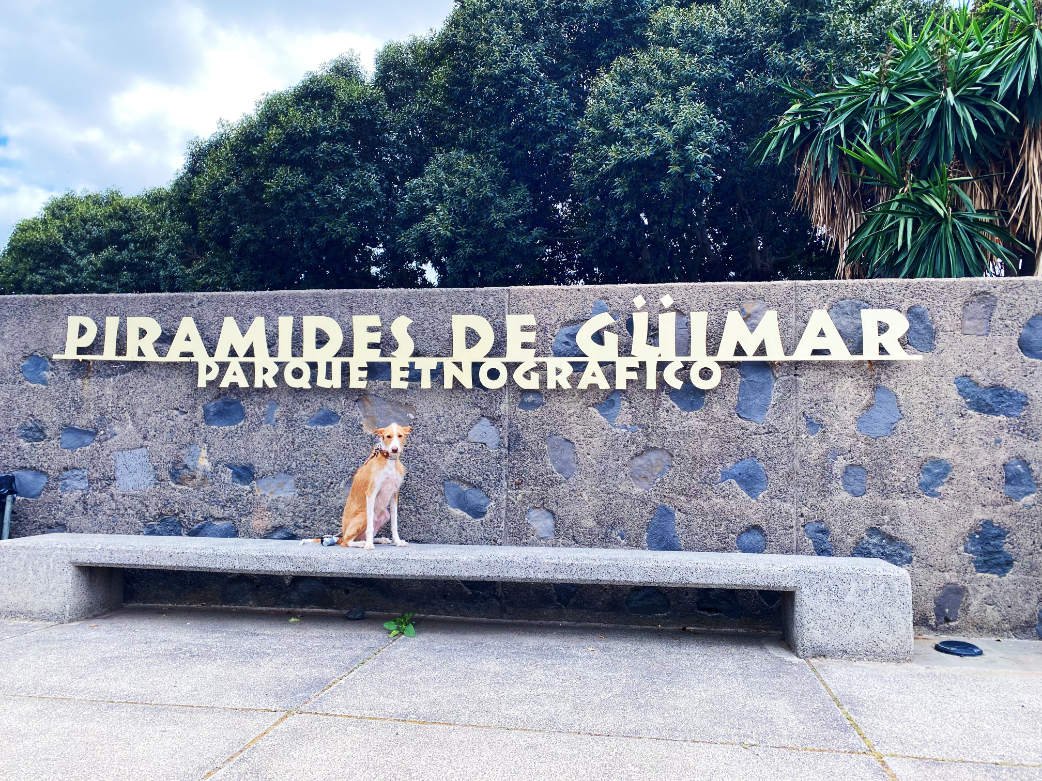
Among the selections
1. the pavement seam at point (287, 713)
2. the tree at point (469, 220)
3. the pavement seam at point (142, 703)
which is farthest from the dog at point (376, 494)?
the tree at point (469, 220)

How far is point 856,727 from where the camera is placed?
286 cm

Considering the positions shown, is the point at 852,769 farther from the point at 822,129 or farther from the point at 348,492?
the point at 822,129

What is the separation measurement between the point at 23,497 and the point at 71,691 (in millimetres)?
2385

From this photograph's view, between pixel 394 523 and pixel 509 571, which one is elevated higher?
pixel 394 523

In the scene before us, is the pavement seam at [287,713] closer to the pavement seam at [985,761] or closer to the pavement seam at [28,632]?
the pavement seam at [28,632]

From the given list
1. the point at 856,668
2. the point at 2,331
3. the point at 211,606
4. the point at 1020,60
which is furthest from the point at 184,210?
the point at 856,668

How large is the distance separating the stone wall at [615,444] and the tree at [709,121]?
8.02 meters

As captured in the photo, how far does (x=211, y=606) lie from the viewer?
478cm

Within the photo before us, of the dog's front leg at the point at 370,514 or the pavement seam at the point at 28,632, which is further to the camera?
the dog's front leg at the point at 370,514

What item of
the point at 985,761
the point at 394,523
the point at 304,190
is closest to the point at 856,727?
the point at 985,761

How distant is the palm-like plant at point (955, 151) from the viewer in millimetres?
6102

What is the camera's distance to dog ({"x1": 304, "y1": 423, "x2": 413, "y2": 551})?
426 centimetres

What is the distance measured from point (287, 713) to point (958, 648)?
127 inches

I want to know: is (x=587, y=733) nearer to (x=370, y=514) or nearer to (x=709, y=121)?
(x=370, y=514)
